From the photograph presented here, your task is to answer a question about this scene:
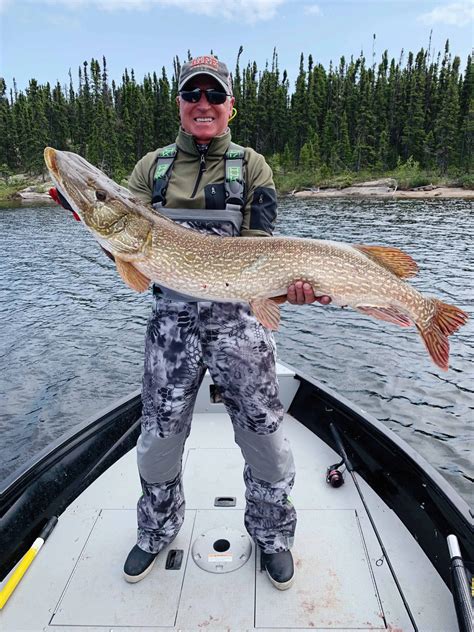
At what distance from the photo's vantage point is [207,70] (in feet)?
8.39

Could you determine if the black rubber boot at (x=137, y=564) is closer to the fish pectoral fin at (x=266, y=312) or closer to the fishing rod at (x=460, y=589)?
the fish pectoral fin at (x=266, y=312)

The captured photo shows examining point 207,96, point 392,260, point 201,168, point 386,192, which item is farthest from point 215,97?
point 386,192

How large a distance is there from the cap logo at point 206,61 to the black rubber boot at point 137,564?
2771 millimetres

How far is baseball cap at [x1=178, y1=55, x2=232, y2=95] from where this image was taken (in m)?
2.56

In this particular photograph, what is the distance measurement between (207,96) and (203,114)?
9cm

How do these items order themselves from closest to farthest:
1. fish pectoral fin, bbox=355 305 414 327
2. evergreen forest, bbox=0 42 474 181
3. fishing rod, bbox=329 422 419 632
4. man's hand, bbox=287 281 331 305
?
fishing rod, bbox=329 422 419 632 < man's hand, bbox=287 281 331 305 < fish pectoral fin, bbox=355 305 414 327 < evergreen forest, bbox=0 42 474 181

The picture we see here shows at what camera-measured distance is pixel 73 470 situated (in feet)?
11.7

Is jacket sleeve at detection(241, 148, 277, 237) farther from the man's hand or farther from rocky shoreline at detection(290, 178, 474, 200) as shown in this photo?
rocky shoreline at detection(290, 178, 474, 200)

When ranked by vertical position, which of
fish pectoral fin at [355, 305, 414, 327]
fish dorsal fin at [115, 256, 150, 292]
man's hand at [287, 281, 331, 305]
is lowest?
fish pectoral fin at [355, 305, 414, 327]

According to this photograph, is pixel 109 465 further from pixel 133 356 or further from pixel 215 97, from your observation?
pixel 133 356

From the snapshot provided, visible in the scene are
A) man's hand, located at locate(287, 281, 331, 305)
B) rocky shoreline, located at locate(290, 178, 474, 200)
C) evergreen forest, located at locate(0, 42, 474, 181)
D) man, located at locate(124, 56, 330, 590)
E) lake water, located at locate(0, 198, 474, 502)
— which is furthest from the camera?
evergreen forest, located at locate(0, 42, 474, 181)

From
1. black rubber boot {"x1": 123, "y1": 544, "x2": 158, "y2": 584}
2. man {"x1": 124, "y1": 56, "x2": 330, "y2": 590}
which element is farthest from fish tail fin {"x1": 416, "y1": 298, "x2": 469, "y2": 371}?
black rubber boot {"x1": 123, "y1": 544, "x2": 158, "y2": 584}

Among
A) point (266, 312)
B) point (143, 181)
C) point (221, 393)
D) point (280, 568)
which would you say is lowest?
point (280, 568)

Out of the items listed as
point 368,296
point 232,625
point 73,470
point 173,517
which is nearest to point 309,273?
point 368,296
